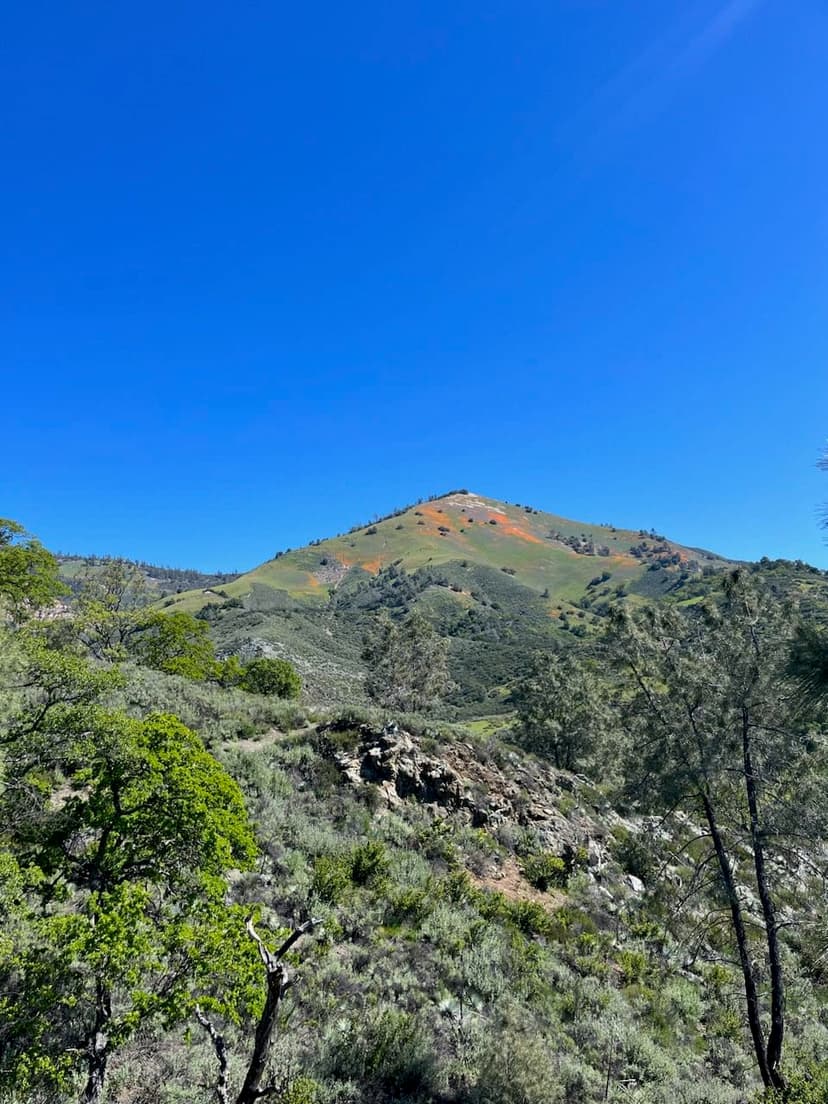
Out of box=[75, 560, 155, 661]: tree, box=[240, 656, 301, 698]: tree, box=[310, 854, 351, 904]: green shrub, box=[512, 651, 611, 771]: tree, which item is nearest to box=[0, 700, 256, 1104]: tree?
box=[310, 854, 351, 904]: green shrub

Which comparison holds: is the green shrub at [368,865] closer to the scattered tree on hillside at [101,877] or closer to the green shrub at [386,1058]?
the green shrub at [386,1058]

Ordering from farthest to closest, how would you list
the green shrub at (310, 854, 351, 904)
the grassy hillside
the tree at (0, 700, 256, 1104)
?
the grassy hillside < the green shrub at (310, 854, 351, 904) < the tree at (0, 700, 256, 1104)

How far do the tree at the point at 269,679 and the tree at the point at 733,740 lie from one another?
33.1 metres

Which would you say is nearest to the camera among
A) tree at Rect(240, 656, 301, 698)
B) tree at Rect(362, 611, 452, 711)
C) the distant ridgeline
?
tree at Rect(240, 656, 301, 698)

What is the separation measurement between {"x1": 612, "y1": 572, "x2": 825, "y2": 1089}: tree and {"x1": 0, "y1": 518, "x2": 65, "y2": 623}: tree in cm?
2722

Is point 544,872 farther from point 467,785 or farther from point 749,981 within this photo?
point 749,981

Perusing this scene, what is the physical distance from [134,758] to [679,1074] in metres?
11.1

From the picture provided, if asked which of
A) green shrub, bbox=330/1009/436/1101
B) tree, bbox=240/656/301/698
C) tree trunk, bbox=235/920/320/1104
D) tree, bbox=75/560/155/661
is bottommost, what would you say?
green shrub, bbox=330/1009/436/1101

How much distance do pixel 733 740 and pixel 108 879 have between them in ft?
38.4

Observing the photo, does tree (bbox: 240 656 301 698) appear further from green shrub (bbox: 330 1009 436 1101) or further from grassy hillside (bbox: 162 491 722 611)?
grassy hillside (bbox: 162 491 722 611)

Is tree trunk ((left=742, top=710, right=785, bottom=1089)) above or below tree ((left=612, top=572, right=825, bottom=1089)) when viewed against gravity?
below

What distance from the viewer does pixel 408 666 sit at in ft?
150

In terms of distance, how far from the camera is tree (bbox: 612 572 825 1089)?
32.7 feet

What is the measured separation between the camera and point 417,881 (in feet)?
41.4
